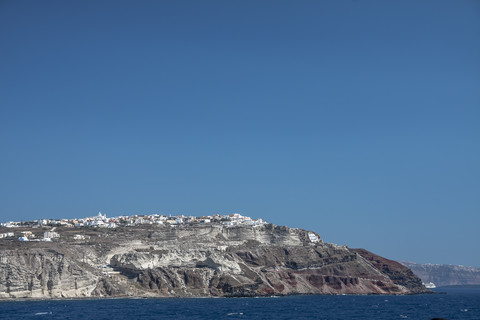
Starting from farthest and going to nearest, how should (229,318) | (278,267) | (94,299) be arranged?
(278,267), (94,299), (229,318)

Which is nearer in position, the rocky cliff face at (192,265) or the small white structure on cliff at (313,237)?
the rocky cliff face at (192,265)

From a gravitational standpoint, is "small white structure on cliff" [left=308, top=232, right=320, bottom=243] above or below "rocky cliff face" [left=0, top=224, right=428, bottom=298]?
above

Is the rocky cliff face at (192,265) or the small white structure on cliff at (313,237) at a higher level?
the small white structure on cliff at (313,237)

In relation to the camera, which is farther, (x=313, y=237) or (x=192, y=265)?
(x=313, y=237)

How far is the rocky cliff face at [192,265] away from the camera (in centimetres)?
9231

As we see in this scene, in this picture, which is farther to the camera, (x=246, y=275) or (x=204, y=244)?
(x=204, y=244)

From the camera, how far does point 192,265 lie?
10938cm

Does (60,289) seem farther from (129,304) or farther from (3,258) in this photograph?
(129,304)

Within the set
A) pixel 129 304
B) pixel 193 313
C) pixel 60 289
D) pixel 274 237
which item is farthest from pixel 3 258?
pixel 274 237

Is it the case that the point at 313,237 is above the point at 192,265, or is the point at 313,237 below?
above

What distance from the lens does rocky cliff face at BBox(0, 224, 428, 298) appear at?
92312mm

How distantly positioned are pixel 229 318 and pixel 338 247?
77994 mm

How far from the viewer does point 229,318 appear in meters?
60.6

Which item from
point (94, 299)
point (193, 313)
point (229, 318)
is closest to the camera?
point (229, 318)
